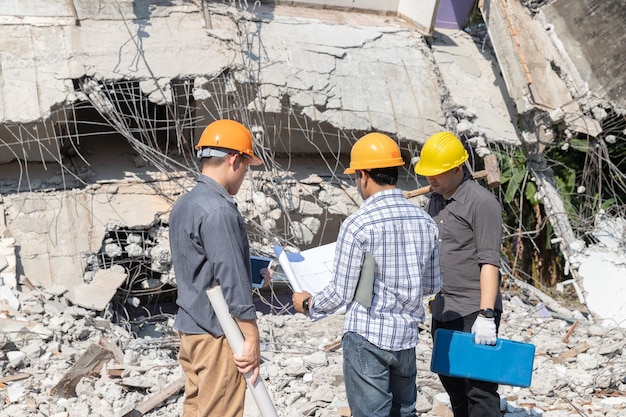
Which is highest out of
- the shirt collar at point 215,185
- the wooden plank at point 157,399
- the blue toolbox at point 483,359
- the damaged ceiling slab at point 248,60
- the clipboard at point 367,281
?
the damaged ceiling slab at point 248,60

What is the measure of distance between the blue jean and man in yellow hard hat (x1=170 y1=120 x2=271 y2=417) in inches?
17.0

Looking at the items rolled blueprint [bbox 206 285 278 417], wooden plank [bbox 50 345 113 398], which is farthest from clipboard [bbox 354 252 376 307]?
wooden plank [bbox 50 345 113 398]

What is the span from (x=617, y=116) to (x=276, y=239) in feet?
13.9

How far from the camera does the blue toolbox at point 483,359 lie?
3.38 m

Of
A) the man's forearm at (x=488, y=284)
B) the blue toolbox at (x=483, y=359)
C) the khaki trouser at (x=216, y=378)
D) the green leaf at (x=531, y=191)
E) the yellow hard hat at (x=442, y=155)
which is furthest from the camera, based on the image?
the green leaf at (x=531, y=191)

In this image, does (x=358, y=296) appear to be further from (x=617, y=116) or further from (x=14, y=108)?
(x=617, y=116)

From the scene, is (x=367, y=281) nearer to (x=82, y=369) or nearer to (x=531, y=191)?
(x=82, y=369)

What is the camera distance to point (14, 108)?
20.0 feet

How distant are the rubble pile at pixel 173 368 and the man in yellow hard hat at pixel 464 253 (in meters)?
0.97

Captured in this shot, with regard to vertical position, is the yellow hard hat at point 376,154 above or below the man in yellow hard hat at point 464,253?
above

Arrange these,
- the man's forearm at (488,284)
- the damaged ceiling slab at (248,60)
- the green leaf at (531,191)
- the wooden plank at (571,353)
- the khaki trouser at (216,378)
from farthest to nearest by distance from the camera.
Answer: the green leaf at (531,191) → the damaged ceiling slab at (248,60) → the wooden plank at (571,353) → the man's forearm at (488,284) → the khaki trouser at (216,378)

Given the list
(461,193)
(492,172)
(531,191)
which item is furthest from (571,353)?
(461,193)

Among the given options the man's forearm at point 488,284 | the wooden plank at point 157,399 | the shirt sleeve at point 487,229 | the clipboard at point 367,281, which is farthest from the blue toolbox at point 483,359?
the wooden plank at point 157,399

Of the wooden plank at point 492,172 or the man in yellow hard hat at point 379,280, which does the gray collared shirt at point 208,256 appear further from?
the wooden plank at point 492,172
